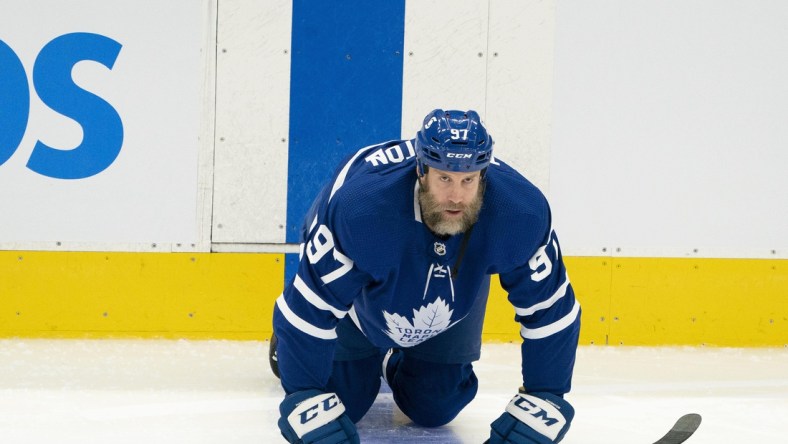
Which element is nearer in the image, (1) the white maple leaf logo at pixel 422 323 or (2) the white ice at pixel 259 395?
(1) the white maple leaf logo at pixel 422 323

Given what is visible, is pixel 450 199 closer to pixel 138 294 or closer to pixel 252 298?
pixel 252 298

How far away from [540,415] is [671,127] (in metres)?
2.03

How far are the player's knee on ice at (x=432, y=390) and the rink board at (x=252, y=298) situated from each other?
3.81ft

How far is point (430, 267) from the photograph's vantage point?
7.22 ft

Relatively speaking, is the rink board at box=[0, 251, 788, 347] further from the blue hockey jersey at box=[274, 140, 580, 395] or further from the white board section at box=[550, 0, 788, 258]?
the blue hockey jersey at box=[274, 140, 580, 395]

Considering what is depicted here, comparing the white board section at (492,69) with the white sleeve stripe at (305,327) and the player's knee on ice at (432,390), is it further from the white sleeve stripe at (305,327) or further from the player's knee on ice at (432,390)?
the white sleeve stripe at (305,327)

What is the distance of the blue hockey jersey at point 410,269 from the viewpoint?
83.1 inches

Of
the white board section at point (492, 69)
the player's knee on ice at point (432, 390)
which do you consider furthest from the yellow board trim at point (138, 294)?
the player's knee on ice at point (432, 390)

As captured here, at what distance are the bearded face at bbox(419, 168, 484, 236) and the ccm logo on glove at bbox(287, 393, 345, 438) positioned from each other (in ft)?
1.44

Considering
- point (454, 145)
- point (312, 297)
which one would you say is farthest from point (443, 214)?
point (312, 297)

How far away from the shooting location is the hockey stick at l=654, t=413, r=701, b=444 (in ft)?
8.24

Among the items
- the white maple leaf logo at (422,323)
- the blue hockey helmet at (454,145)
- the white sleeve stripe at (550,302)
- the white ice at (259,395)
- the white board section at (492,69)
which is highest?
the white board section at (492,69)

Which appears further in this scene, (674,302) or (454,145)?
(674,302)

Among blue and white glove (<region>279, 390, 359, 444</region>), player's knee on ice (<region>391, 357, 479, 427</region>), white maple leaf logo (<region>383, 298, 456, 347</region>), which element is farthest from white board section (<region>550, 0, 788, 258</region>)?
blue and white glove (<region>279, 390, 359, 444</region>)
